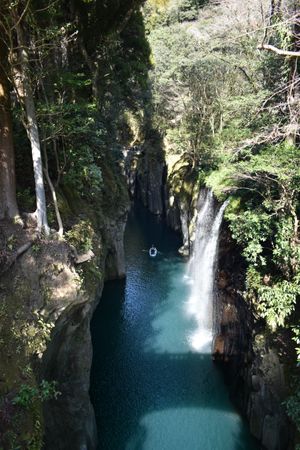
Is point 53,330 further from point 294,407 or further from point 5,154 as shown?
point 294,407

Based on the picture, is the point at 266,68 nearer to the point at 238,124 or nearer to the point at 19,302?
the point at 238,124

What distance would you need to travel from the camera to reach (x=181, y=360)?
1789 centimetres

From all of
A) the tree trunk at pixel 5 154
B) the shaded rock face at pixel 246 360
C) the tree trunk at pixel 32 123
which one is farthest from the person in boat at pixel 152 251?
the tree trunk at pixel 5 154

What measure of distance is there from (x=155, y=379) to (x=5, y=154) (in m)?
12.2

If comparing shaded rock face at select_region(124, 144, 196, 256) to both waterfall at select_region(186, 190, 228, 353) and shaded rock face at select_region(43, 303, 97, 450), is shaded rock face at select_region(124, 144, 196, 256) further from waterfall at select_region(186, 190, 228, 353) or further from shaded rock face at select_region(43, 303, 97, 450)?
shaded rock face at select_region(43, 303, 97, 450)

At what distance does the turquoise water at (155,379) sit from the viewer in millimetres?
13633

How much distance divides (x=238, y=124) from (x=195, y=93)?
11.9m

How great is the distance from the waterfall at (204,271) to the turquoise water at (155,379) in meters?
0.49

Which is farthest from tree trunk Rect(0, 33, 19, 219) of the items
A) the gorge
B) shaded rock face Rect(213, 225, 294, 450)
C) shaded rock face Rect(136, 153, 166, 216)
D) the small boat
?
shaded rock face Rect(136, 153, 166, 216)

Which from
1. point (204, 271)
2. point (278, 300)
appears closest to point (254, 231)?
point (278, 300)

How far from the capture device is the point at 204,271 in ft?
74.9

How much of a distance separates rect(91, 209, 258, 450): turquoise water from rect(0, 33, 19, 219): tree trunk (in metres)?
9.60

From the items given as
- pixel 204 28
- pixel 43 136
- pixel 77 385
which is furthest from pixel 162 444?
pixel 204 28

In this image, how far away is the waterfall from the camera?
19.6 metres
